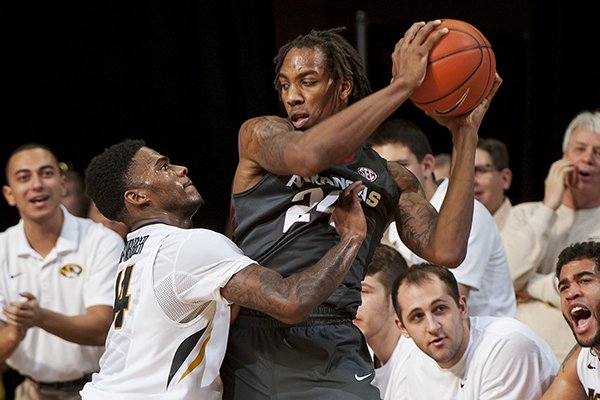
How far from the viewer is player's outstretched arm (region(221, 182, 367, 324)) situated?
3.37m

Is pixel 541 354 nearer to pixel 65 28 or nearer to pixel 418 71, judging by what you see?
pixel 418 71

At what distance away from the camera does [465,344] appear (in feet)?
16.1

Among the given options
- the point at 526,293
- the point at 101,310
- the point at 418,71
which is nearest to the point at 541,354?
the point at 526,293

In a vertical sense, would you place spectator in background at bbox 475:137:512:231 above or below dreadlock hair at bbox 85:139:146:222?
below

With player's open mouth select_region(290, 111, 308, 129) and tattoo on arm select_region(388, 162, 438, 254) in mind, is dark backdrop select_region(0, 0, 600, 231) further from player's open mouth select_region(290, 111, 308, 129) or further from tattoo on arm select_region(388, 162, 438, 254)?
player's open mouth select_region(290, 111, 308, 129)

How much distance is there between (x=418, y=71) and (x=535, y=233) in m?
2.87

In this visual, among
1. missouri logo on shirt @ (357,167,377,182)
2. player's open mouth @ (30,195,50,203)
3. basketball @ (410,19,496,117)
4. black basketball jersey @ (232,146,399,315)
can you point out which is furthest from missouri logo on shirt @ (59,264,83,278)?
basketball @ (410,19,496,117)

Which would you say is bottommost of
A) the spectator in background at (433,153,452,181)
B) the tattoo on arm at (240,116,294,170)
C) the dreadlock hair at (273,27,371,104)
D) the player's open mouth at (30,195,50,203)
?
the spectator in background at (433,153,452,181)

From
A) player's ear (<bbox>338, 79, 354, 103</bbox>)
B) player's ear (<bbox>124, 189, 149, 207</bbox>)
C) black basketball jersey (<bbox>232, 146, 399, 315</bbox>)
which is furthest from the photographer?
player's ear (<bbox>124, 189, 149, 207</bbox>)

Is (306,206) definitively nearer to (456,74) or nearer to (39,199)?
(456,74)

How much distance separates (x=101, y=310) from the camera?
20.0 feet

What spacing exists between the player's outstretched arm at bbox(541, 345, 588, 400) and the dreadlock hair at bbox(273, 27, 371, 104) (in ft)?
5.49

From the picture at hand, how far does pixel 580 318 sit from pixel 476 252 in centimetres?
106

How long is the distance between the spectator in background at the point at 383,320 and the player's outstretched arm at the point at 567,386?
0.89 m
